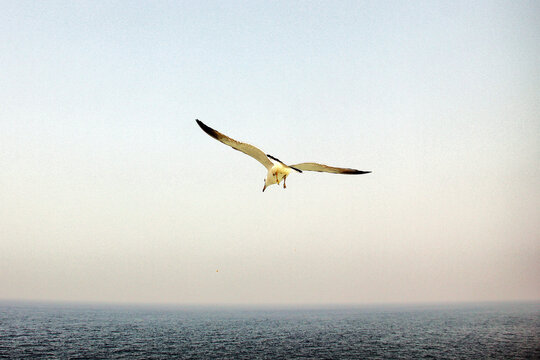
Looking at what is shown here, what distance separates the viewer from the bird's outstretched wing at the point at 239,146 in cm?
1026

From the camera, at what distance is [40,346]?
2837 inches

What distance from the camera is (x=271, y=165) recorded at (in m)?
11.7

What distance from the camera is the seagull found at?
10414mm

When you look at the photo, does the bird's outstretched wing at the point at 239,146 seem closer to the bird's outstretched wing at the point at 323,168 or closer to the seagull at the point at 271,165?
the seagull at the point at 271,165

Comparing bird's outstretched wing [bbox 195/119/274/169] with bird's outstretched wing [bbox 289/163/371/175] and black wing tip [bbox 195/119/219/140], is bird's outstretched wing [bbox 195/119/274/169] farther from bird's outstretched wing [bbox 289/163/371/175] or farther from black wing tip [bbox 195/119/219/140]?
bird's outstretched wing [bbox 289/163/371/175]

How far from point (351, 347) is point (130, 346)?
145 ft

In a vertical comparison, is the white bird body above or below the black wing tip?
below

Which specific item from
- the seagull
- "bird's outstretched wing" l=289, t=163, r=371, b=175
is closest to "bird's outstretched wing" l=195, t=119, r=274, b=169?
the seagull

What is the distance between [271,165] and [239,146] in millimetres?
1389

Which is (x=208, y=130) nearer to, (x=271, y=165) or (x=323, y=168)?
(x=271, y=165)

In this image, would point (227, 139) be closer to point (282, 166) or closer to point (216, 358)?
point (282, 166)

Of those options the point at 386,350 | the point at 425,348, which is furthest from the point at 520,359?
the point at 386,350

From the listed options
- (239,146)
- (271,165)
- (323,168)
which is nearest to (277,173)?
(271,165)

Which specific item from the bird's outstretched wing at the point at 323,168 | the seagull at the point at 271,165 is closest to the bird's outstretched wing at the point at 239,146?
the seagull at the point at 271,165
